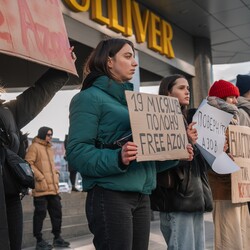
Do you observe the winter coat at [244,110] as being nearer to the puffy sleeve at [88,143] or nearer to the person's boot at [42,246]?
the puffy sleeve at [88,143]

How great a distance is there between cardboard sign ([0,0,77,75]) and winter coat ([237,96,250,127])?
5.83ft

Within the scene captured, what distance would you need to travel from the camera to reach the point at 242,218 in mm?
3316

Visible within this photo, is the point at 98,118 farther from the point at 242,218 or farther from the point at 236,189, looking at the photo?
the point at 242,218

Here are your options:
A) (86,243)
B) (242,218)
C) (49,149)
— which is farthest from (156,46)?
(242,218)

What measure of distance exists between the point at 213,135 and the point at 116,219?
121cm

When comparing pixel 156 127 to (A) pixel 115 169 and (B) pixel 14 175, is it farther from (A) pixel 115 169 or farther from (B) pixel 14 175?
(B) pixel 14 175

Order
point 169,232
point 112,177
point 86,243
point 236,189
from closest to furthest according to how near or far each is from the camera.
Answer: point 112,177 → point 169,232 → point 236,189 → point 86,243

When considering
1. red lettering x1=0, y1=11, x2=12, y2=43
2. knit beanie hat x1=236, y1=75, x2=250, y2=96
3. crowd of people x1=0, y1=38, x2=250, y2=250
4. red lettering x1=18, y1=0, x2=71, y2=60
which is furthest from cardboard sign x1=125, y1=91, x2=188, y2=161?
knit beanie hat x1=236, y1=75, x2=250, y2=96

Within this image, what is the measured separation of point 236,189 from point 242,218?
0.95ft

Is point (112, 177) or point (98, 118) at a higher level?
point (98, 118)

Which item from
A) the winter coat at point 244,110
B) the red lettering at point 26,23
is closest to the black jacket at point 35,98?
the red lettering at point 26,23

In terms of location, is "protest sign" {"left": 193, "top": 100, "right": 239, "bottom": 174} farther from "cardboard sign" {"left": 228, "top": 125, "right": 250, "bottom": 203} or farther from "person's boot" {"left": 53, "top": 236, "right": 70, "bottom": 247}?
"person's boot" {"left": 53, "top": 236, "right": 70, "bottom": 247}

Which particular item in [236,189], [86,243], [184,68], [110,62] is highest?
[184,68]

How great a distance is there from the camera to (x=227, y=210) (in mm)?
3213
